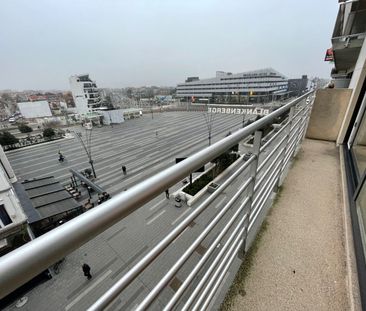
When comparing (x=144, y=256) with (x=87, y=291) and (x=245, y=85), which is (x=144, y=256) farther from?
(x=245, y=85)

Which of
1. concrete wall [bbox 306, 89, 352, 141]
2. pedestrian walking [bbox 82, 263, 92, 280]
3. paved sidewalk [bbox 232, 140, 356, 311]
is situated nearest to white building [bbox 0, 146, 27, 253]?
pedestrian walking [bbox 82, 263, 92, 280]

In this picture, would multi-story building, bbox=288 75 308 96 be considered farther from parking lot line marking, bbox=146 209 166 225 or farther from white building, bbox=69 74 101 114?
parking lot line marking, bbox=146 209 166 225

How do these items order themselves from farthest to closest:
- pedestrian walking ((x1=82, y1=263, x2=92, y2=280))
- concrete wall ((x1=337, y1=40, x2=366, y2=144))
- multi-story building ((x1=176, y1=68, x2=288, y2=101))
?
multi-story building ((x1=176, y1=68, x2=288, y2=101))
pedestrian walking ((x1=82, y1=263, x2=92, y2=280))
concrete wall ((x1=337, y1=40, x2=366, y2=144))

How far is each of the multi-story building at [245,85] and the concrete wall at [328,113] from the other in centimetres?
4184

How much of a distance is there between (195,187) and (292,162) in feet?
17.6

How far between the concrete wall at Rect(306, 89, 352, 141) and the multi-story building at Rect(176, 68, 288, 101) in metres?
41.8

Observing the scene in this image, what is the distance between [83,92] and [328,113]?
46.4 meters

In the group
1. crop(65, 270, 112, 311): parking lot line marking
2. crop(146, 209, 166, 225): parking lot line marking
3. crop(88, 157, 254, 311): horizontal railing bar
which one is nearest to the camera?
crop(88, 157, 254, 311): horizontal railing bar

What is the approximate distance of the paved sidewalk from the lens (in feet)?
4.22

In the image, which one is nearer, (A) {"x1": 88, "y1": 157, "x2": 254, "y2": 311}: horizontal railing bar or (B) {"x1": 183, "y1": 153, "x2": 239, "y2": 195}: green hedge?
(A) {"x1": 88, "y1": 157, "x2": 254, "y2": 311}: horizontal railing bar

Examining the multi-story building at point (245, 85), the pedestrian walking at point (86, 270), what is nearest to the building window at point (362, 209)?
the pedestrian walking at point (86, 270)

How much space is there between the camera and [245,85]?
141ft

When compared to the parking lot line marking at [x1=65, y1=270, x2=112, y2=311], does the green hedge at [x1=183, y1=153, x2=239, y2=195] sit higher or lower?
higher

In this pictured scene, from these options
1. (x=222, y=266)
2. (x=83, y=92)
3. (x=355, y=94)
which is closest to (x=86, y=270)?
Answer: (x=222, y=266)
